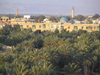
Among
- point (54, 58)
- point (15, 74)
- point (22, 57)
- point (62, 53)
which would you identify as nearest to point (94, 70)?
point (62, 53)

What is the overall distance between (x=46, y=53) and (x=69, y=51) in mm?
2335

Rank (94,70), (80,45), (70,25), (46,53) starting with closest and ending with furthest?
1. (46,53)
2. (94,70)
3. (80,45)
4. (70,25)

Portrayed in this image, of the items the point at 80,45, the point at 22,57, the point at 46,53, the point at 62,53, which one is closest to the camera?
the point at 22,57

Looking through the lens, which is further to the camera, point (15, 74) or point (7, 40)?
point (7, 40)

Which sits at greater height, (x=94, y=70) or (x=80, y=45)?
(x=80, y=45)

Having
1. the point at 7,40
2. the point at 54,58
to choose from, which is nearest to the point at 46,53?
the point at 54,58

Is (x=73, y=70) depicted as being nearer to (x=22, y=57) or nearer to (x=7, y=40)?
(x=22, y=57)

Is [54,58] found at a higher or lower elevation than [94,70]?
higher

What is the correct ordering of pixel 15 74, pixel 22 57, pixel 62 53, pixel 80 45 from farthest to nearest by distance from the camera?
1. pixel 80 45
2. pixel 62 53
3. pixel 22 57
4. pixel 15 74

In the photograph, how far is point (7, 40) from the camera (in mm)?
20469

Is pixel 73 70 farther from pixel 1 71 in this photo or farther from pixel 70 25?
pixel 70 25

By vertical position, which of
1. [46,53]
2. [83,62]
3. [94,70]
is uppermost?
[46,53]

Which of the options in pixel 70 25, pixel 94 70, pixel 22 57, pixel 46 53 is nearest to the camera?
pixel 22 57

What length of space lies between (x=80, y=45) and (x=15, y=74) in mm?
9447
